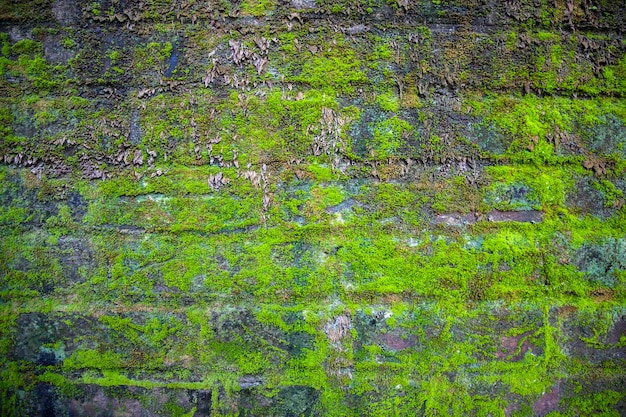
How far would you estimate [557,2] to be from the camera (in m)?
1.98

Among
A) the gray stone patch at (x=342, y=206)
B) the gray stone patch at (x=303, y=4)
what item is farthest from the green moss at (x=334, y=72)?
the gray stone patch at (x=342, y=206)

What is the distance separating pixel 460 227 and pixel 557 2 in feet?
3.77

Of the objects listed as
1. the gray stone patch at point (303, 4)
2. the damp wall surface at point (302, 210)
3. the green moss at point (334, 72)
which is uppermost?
the gray stone patch at point (303, 4)

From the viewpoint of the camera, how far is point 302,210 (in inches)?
78.7

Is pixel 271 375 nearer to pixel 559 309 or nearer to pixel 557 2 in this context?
pixel 559 309

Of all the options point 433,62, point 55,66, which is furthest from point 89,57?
point 433,62

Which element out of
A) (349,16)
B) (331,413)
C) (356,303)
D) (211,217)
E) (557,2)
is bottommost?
(331,413)

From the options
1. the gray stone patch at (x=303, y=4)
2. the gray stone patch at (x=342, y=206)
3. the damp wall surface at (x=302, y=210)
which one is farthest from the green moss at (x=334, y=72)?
the gray stone patch at (x=342, y=206)

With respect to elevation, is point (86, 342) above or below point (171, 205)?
below

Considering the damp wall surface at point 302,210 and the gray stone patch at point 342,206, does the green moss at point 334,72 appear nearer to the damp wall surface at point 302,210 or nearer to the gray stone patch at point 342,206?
the damp wall surface at point 302,210

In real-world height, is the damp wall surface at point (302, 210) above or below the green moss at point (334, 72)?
below

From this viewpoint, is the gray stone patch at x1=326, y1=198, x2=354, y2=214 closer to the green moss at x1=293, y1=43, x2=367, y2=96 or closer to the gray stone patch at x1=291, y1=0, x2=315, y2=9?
the green moss at x1=293, y1=43, x2=367, y2=96

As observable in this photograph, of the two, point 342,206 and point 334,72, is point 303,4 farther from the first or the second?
point 342,206

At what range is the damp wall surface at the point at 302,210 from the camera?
1.97 meters
